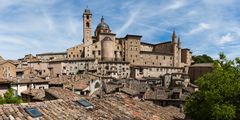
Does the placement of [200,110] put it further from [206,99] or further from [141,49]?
[141,49]

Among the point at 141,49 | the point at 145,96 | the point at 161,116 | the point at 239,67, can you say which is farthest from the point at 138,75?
the point at 161,116

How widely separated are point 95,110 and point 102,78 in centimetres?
5753

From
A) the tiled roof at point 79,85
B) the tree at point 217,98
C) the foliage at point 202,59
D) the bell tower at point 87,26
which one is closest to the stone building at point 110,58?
the bell tower at point 87,26

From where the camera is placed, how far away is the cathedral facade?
99.2 meters

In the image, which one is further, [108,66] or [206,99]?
[108,66]

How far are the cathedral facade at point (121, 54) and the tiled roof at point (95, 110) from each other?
81.2 m

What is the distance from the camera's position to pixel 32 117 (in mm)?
9750

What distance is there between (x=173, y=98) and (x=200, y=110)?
20.9 metres

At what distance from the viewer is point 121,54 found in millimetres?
111562

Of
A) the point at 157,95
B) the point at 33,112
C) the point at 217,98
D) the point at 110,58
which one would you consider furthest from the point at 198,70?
the point at 33,112

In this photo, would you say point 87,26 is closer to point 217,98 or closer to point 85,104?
point 217,98

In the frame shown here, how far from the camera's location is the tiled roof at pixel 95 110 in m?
10.1

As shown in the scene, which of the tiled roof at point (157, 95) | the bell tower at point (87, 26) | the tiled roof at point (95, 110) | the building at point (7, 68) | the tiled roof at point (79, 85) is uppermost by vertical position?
the bell tower at point (87, 26)

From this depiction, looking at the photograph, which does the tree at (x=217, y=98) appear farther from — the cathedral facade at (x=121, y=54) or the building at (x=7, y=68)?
the cathedral facade at (x=121, y=54)
